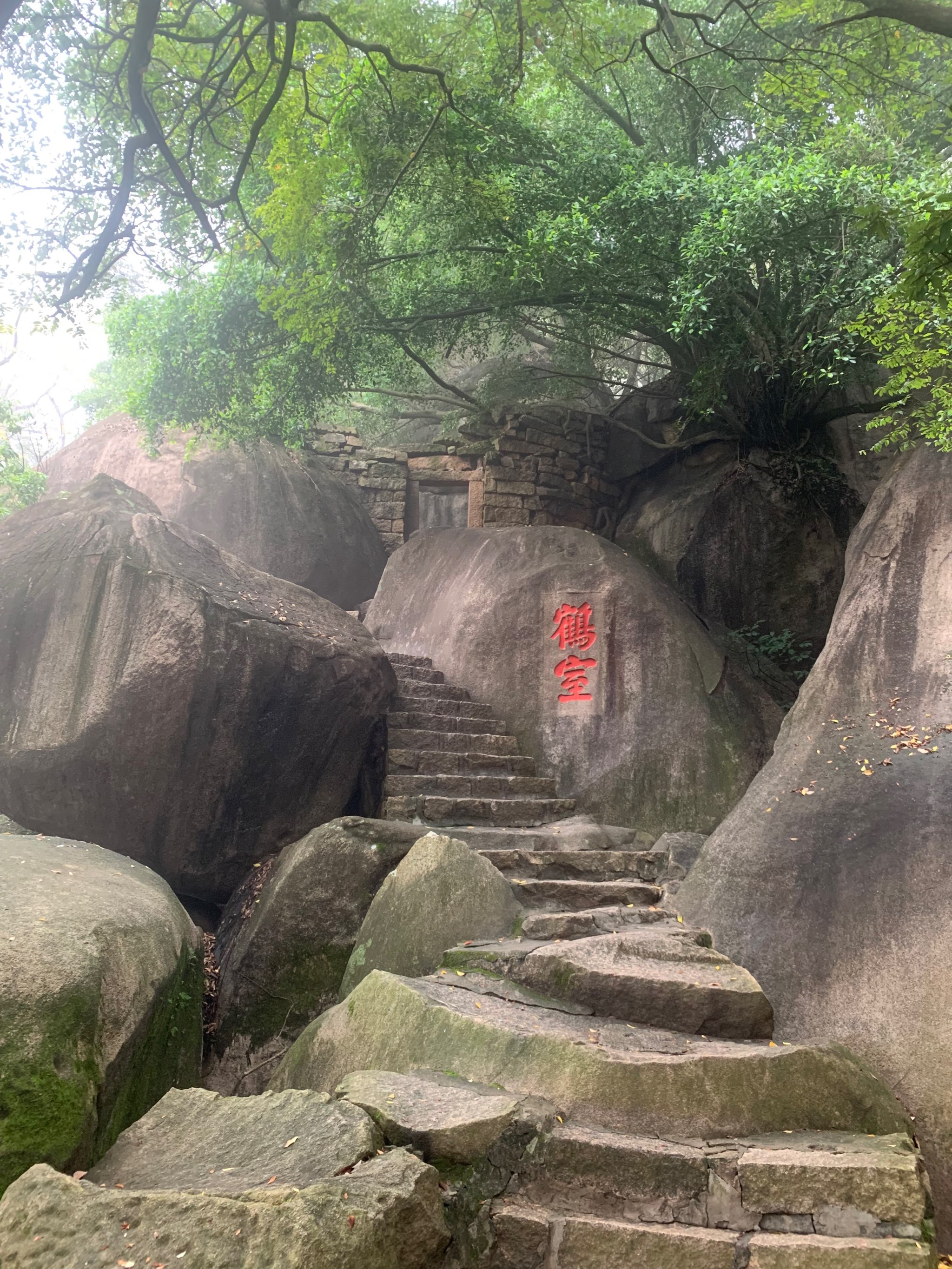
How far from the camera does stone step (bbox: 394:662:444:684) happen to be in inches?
321

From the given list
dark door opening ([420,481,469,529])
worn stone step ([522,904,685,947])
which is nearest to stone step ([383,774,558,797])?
worn stone step ([522,904,685,947])

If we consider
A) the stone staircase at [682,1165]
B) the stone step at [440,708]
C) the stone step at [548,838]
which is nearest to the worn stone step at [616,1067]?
the stone staircase at [682,1165]

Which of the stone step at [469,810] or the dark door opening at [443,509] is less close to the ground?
the dark door opening at [443,509]

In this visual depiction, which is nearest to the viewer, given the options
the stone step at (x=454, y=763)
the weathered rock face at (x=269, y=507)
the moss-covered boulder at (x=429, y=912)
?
the moss-covered boulder at (x=429, y=912)

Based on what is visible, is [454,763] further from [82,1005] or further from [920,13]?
[920,13]

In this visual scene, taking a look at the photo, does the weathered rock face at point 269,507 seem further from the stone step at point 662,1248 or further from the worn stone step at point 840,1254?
the worn stone step at point 840,1254

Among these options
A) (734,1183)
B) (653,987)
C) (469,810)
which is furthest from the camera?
(469,810)

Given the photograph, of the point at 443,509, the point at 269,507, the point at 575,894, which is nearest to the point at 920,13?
the point at 575,894

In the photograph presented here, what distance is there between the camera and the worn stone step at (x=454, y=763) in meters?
6.77

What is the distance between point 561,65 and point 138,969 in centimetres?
841

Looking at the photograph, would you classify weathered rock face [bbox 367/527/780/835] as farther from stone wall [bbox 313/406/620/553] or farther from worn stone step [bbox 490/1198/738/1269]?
worn stone step [bbox 490/1198/738/1269]

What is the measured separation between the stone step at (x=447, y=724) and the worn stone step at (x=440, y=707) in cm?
2

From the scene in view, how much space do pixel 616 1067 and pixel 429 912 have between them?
1469 millimetres

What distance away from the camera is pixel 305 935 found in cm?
498
